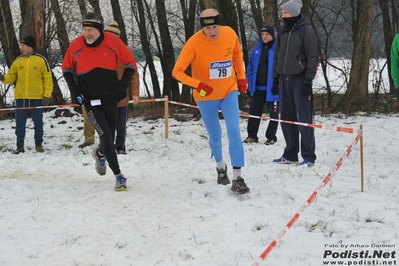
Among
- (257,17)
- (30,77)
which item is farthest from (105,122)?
(257,17)

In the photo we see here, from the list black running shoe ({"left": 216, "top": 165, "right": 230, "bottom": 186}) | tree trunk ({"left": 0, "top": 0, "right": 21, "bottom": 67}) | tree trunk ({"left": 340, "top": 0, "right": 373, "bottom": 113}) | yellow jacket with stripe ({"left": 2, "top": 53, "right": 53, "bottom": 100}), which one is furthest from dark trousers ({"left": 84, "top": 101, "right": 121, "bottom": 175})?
tree trunk ({"left": 0, "top": 0, "right": 21, "bottom": 67})

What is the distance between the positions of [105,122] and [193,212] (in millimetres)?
1634

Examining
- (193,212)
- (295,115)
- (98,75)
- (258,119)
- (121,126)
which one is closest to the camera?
(193,212)

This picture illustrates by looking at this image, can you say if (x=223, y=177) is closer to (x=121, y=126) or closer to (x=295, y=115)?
(x=295, y=115)

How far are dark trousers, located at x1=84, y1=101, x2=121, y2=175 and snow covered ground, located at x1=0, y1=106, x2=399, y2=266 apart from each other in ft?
1.58

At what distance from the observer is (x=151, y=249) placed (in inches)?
165

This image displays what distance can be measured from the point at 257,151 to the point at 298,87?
205 cm

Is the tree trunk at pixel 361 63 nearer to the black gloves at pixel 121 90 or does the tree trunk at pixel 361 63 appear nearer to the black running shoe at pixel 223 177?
the black running shoe at pixel 223 177

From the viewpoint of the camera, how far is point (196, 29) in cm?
1991

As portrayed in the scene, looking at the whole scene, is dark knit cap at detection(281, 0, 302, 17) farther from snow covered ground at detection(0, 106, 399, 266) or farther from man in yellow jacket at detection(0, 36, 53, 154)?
man in yellow jacket at detection(0, 36, 53, 154)

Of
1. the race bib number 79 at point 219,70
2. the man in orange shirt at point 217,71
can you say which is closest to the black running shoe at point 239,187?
the man in orange shirt at point 217,71

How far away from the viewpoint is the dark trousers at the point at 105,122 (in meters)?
5.90

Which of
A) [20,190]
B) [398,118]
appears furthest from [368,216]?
[398,118]

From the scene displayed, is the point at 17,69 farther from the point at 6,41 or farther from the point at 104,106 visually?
the point at 6,41
